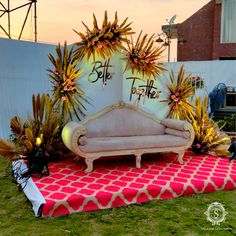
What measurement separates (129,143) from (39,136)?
1.31 meters

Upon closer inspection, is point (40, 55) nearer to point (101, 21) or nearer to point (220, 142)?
point (101, 21)

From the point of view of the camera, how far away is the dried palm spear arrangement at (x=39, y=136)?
4406 mm

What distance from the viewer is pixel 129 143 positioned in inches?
173

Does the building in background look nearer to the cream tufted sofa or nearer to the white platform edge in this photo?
the cream tufted sofa

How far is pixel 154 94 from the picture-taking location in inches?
230

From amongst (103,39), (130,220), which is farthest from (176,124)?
(130,220)

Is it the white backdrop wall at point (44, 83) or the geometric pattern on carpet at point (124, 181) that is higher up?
the white backdrop wall at point (44, 83)

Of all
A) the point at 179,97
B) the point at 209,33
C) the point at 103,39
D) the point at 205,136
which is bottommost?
the point at 205,136

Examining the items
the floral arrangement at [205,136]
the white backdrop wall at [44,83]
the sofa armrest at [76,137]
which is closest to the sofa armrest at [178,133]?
the floral arrangement at [205,136]

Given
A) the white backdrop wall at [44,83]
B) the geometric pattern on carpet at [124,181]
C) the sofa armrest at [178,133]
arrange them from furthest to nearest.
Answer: the white backdrop wall at [44,83] < the sofa armrest at [178,133] < the geometric pattern on carpet at [124,181]

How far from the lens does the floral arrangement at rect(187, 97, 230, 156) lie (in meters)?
5.38

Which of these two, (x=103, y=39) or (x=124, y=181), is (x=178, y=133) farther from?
(x=103, y=39)

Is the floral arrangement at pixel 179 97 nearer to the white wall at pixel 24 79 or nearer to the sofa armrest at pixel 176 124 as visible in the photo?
the sofa armrest at pixel 176 124

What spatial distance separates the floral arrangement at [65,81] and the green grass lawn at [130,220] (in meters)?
1.84
